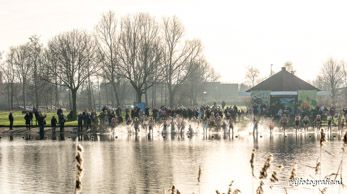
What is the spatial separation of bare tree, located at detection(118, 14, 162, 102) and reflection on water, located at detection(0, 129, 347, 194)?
3474 centimetres

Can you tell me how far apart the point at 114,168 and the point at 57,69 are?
51.6 metres

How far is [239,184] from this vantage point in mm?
21312

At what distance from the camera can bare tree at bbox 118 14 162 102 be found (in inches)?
3093

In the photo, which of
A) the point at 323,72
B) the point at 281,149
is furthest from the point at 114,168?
the point at 323,72

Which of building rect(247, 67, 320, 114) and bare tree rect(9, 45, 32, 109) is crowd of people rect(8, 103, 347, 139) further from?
bare tree rect(9, 45, 32, 109)

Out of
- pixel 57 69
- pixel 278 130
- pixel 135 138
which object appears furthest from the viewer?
pixel 57 69

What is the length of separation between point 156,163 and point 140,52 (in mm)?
52891

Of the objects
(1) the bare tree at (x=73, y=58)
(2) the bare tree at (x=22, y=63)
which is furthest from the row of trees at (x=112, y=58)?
(2) the bare tree at (x=22, y=63)

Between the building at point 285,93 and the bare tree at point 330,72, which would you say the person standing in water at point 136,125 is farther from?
the bare tree at point 330,72

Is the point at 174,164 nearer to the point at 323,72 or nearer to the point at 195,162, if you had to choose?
the point at 195,162

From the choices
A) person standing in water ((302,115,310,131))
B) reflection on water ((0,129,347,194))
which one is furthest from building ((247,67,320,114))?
reflection on water ((0,129,347,194))

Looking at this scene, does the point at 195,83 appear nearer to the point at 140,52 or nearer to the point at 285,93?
the point at 140,52

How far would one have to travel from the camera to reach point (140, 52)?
8012cm

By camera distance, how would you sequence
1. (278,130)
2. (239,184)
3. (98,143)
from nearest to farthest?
(239,184) → (98,143) → (278,130)
